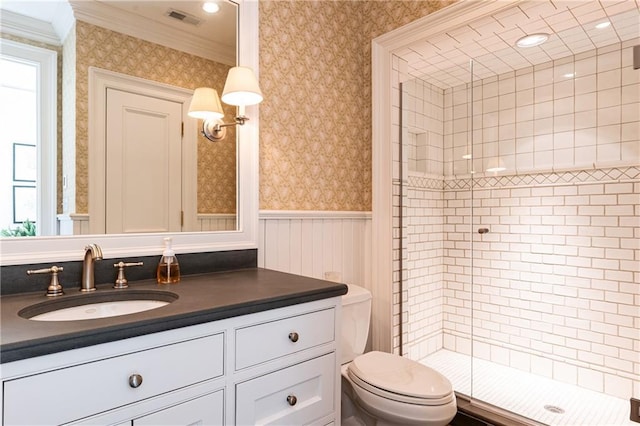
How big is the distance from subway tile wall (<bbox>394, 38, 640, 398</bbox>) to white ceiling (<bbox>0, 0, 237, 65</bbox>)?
1131 millimetres

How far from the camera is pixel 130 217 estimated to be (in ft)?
4.70

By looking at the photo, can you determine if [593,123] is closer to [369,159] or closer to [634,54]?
[634,54]

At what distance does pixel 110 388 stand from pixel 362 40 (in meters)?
2.25

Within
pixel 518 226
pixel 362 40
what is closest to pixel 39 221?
pixel 362 40

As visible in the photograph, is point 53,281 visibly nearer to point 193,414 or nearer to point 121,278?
point 121,278

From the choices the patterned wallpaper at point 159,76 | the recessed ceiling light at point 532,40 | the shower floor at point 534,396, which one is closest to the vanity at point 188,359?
the patterned wallpaper at point 159,76

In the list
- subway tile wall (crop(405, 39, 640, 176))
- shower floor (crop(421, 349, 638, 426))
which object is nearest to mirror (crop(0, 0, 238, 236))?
subway tile wall (crop(405, 39, 640, 176))

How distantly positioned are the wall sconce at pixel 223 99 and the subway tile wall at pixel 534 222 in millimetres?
1074

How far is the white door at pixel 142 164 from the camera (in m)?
1.40

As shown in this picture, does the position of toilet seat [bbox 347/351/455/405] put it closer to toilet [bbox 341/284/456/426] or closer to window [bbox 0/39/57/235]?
toilet [bbox 341/284/456/426]

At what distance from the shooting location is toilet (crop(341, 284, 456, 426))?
1.42 meters

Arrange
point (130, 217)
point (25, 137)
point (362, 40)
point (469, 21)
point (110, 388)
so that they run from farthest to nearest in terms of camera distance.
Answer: point (362, 40) < point (469, 21) < point (130, 217) < point (25, 137) < point (110, 388)

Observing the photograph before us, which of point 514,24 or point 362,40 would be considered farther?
point 362,40

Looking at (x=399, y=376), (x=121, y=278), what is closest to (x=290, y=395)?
(x=399, y=376)
